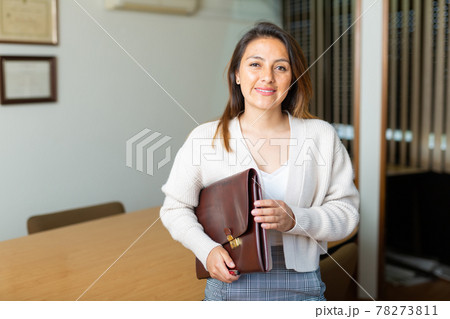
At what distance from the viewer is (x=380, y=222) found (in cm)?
160

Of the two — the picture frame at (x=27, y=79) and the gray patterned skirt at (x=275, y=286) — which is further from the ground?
the picture frame at (x=27, y=79)

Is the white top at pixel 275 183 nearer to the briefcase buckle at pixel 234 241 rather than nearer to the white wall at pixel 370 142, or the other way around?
the briefcase buckle at pixel 234 241

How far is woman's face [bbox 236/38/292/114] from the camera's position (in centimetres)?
68

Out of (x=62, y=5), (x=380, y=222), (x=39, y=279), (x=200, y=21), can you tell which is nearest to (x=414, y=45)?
(x=380, y=222)

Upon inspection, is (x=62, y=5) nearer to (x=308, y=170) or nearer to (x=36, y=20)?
(x=36, y=20)

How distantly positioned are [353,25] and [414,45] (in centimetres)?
20

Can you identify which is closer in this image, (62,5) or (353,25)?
(62,5)

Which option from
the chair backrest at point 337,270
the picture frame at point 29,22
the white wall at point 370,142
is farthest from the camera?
the white wall at point 370,142

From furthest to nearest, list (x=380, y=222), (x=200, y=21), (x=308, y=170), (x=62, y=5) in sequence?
1. (x=380, y=222)
2. (x=200, y=21)
3. (x=62, y=5)
4. (x=308, y=170)

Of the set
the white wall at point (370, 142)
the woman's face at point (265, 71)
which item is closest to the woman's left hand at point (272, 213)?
the woman's face at point (265, 71)

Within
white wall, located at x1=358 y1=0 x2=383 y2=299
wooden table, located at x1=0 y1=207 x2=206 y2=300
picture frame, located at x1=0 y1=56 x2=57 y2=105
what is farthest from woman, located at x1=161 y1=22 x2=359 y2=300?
white wall, located at x1=358 y1=0 x2=383 y2=299

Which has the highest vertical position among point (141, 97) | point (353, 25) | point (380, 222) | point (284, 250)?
point (353, 25)

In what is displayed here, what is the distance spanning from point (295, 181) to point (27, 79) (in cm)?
43

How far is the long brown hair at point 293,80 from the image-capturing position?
68 cm
